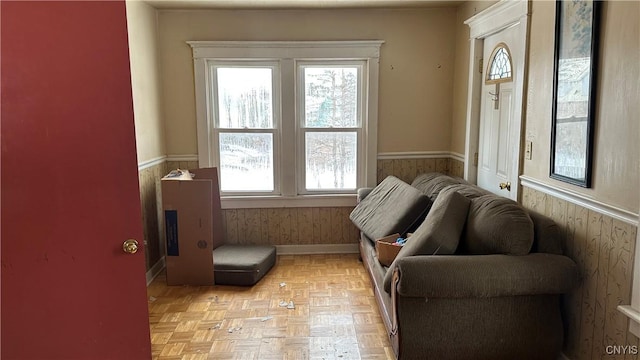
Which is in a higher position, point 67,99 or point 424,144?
point 67,99

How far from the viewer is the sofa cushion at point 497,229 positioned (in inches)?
83.5

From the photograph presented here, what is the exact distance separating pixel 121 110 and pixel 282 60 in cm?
255

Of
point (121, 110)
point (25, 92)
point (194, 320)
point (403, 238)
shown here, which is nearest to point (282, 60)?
point (403, 238)

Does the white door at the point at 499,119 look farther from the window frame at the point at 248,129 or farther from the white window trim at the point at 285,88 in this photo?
the window frame at the point at 248,129

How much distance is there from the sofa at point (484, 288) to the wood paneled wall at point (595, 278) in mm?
88

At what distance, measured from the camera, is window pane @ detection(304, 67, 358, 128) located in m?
4.01

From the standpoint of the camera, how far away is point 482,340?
2.12 metres

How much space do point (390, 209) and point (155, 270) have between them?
2.05m

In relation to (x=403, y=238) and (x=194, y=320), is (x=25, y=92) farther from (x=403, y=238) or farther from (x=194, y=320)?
(x=403, y=238)

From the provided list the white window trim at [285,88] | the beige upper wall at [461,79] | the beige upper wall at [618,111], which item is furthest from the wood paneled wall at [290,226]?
the beige upper wall at [618,111]

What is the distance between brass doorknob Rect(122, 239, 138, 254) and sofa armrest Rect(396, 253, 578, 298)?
1.14m

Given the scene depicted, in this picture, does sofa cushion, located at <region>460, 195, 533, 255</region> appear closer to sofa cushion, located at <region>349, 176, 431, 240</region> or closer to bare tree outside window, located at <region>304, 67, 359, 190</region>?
sofa cushion, located at <region>349, 176, 431, 240</region>

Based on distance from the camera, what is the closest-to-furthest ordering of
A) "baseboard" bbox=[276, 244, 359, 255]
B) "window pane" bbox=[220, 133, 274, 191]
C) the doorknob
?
the doorknob → "window pane" bbox=[220, 133, 274, 191] → "baseboard" bbox=[276, 244, 359, 255]

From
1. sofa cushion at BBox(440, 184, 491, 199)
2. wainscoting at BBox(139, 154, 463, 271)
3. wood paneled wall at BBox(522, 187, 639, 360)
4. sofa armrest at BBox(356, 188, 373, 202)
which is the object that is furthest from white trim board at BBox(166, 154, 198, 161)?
wood paneled wall at BBox(522, 187, 639, 360)
